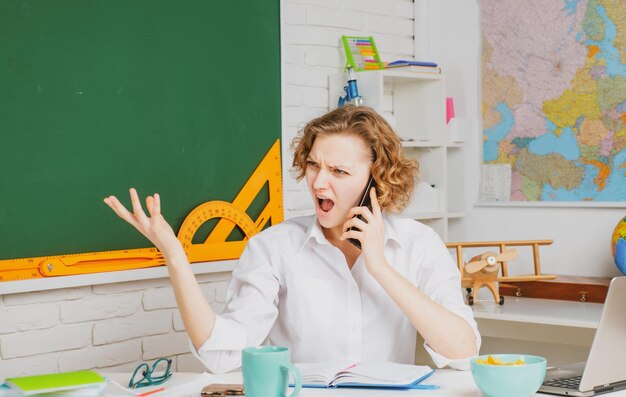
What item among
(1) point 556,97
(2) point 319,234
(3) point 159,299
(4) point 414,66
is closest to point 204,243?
(3) point 159,299

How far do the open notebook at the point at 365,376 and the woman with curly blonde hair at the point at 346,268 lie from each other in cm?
22

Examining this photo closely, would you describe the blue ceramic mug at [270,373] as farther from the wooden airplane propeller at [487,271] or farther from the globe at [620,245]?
the globe at [620,245]

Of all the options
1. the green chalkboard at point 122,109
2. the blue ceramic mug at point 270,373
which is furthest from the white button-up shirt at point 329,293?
the green chalkboard at point 122,109

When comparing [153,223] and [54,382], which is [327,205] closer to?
[153,223]

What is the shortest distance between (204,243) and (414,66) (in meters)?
1.17

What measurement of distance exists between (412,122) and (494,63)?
423 millimetres

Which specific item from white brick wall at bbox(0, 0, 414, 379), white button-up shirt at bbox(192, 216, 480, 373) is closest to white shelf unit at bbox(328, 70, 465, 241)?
white brick wall at bbox(0, 0, 414, 379)

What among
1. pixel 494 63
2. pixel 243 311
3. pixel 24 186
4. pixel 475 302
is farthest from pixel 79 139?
pixel 494 63

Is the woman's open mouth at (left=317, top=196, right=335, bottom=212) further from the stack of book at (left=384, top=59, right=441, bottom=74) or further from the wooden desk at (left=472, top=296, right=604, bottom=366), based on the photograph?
the stack of book at (left=384, top=59, right=441, bottom=74)

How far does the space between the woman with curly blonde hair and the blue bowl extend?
0.40m

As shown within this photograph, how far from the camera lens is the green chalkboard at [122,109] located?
2488 mm

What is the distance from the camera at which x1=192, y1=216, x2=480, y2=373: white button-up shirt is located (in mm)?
2146

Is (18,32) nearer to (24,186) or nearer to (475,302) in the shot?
(24,186)

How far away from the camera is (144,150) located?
9.12ft
